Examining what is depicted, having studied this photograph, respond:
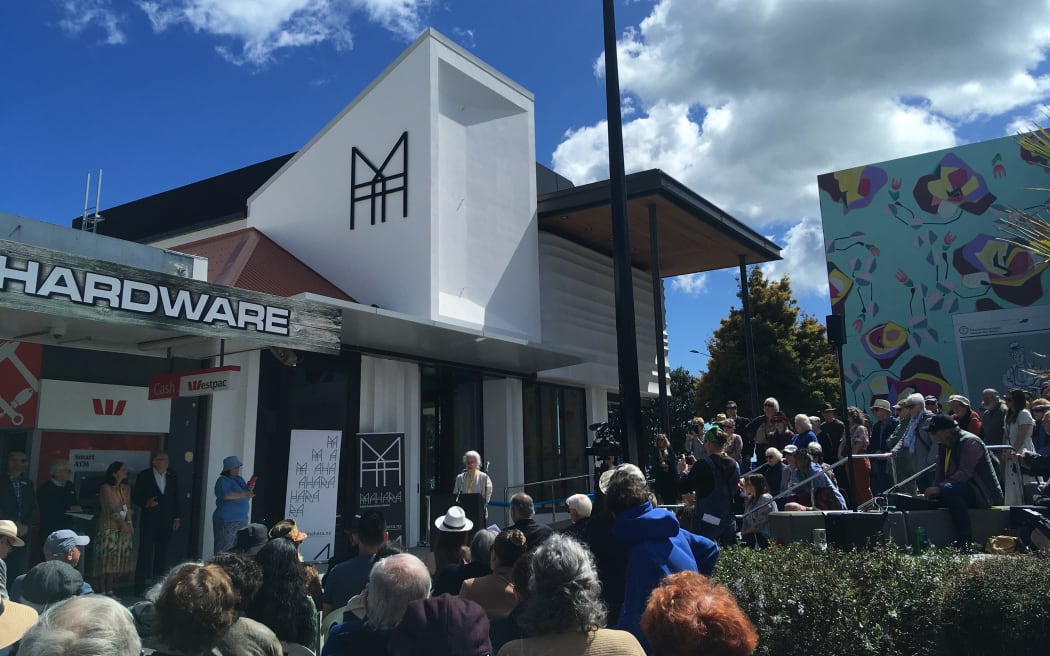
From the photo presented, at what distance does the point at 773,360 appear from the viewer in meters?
29.4

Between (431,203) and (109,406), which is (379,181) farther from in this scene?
(109,406)

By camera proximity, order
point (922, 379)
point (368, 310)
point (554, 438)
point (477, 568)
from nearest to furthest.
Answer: point (477, 568) → point (368, 310) → point (554, 438) → point (922, 379)

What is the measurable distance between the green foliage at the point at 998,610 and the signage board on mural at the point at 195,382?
739 cm

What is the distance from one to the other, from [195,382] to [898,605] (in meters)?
7.69

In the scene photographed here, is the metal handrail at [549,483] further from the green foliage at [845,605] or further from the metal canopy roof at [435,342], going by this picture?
the green foliage at [845,605]

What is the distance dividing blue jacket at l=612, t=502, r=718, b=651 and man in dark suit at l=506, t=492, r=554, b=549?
833 millimetres

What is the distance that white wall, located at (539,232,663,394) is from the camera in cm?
1631

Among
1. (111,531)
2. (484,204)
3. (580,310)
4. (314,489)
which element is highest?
(484,204)

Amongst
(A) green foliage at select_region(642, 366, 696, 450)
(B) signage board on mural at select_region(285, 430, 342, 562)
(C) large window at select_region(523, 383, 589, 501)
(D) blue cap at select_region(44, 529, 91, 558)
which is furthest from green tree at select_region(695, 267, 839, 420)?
(D) blue cap at select_region(44, 529, 91, 558)

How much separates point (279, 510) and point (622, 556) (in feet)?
24.6

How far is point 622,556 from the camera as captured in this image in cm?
458

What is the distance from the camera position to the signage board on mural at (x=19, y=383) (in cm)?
859

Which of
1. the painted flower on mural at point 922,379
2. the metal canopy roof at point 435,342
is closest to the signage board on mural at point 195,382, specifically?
the metal canopy roof at point 435,342

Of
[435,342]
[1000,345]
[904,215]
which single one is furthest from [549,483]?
[904,215]
